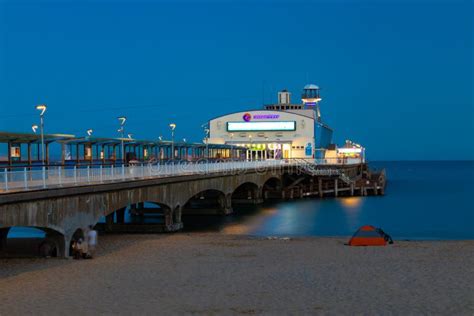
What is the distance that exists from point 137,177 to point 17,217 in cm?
1142

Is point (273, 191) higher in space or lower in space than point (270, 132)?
lower

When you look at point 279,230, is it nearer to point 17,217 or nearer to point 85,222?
point 85,222

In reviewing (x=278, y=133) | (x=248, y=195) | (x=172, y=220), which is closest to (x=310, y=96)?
(x=278, y=133)

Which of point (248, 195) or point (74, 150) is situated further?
point (248, 195)

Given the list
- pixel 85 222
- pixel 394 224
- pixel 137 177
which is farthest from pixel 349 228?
pixel 85 222

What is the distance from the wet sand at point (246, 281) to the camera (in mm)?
14336

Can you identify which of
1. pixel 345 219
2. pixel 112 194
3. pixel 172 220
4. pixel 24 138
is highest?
pixel 24 138

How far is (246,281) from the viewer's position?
1755 centimetres

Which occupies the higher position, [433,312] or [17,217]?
[17,217]

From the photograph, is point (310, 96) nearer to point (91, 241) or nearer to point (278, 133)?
point (278, 133)

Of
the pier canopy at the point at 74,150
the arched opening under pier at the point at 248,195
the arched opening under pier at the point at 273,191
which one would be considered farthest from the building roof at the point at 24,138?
the arched opening under pier at the point at 273,191

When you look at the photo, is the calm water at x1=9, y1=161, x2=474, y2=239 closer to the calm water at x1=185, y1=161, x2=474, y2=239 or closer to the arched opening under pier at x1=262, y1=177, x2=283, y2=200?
the calm water at x1=185, y1=161, x2=474, y2=239

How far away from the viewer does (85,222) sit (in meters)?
23.1

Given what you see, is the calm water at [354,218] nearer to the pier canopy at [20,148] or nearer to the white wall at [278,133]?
the pier canopy at [20,148]
